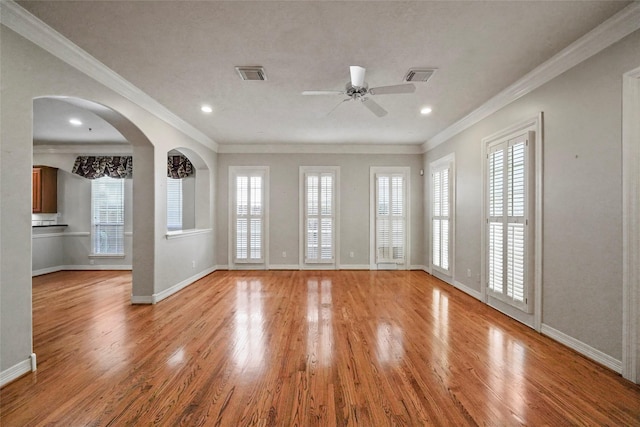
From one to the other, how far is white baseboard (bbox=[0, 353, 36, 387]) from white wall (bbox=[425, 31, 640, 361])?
4.57 m

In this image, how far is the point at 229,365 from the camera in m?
2.44

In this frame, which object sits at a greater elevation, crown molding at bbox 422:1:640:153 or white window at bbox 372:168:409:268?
crown molding at bbox 422:1:640:153

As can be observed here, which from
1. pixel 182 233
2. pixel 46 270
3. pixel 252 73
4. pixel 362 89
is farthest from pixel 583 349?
pixel 46 270

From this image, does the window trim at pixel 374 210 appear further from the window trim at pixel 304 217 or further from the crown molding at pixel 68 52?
the crown molding at pixel 68 52

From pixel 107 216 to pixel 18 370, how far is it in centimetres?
528

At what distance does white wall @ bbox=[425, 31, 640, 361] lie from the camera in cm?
237

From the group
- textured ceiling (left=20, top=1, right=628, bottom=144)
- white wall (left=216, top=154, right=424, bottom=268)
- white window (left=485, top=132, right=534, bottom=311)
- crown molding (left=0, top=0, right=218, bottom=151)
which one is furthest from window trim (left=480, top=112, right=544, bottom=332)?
crown molding (left=0, top=0, right=218, bottom=151)

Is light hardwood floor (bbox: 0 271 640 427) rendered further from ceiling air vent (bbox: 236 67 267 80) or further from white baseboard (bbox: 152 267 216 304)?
ceiling air vent (bbox: 236 67 267 80)

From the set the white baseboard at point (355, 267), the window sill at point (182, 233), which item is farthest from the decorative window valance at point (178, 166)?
the white baseboard at point (355, 267)

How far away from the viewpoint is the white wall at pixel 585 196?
2.37 meters

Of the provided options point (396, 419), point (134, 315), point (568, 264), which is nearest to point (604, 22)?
point (568, 264)

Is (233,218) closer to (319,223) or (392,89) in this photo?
(319,223)

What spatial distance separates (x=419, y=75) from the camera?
10.5ft

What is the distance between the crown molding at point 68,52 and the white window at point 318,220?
3230mm
